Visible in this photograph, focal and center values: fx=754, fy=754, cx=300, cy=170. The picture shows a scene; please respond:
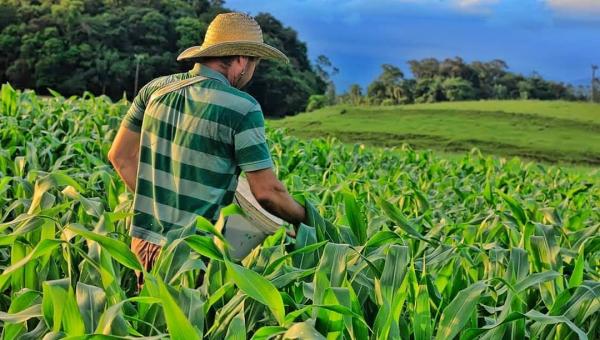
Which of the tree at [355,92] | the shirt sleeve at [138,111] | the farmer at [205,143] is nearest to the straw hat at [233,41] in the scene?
the farmer at [205,143]

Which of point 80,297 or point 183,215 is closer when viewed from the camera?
point 80,297

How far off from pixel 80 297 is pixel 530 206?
3.30 metres

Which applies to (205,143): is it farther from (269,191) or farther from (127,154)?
(127,154)

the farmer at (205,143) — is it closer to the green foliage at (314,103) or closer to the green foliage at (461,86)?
the green foliage at (314,103)

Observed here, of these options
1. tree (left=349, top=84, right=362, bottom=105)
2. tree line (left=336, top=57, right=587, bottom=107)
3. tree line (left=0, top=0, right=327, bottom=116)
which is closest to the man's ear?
tree line (left=0, top=0, right=327, bottom=116)

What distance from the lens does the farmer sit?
219cm

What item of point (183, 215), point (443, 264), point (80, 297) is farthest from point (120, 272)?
point (443, 264)

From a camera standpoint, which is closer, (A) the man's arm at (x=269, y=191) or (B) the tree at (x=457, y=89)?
(A) the man's arm at (x=269, y=191)

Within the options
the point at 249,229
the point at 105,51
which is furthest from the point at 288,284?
the point at 105,51

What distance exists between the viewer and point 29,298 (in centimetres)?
177

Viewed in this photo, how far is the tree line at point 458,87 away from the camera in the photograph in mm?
56594

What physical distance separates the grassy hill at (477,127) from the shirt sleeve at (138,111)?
94.2 feet

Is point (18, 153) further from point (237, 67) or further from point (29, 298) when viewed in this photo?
point (29, 298)

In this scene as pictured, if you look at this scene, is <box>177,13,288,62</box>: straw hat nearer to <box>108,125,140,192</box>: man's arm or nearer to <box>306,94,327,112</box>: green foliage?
<box>108,125,140,192</box>: man's arm
